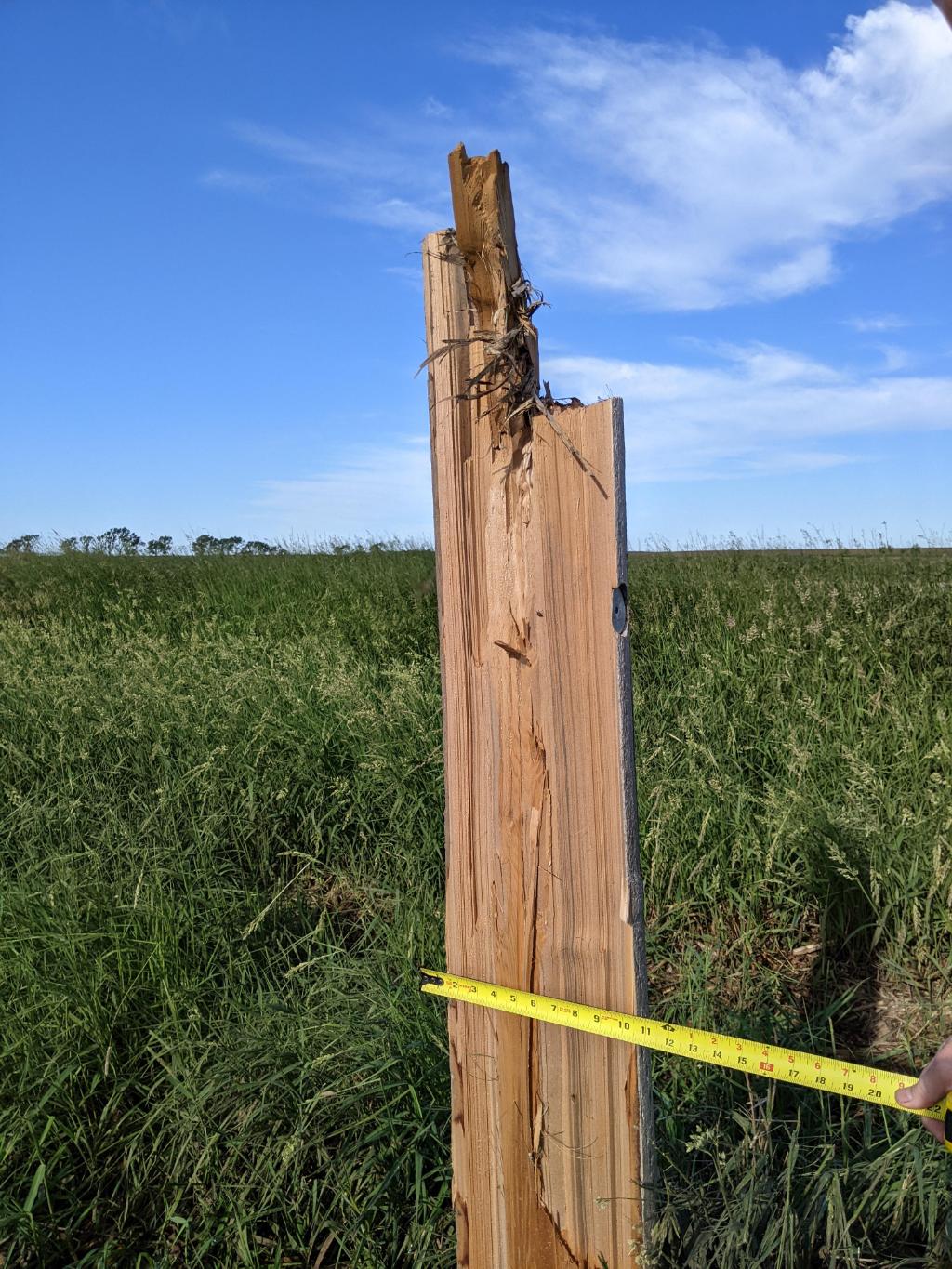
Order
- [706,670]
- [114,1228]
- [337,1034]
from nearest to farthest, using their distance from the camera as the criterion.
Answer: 1. [114,1228]
2. [337,1034]
3. [706,670]

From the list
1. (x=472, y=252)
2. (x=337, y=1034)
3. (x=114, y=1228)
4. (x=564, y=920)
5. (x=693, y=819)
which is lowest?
(x=114, y=1228)

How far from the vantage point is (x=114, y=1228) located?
7.32 feet

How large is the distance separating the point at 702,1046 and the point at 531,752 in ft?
1.90

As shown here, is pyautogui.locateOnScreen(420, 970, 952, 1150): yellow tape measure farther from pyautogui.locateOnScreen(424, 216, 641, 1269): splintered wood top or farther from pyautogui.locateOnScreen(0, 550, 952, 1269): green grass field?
pyautogui.locateOnScreen(0, 550, 952, 1269): green grass field

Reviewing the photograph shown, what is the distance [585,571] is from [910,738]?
Answer: 3189 mm

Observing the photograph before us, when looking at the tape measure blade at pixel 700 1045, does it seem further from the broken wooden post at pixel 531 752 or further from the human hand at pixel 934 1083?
the human hand at pixel 934 1083

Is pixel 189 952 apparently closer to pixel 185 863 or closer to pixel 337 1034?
pixel 185 863

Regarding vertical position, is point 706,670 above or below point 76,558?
below

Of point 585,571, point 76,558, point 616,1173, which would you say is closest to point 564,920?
point 616,1173

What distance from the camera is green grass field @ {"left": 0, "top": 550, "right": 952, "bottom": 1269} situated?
6.86ft

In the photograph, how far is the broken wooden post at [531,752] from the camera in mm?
1521

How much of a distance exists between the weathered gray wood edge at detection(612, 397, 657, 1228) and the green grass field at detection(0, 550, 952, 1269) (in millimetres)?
74

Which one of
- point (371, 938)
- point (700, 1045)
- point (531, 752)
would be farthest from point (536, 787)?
point (371, 938)

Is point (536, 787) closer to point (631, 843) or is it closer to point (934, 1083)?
point (631, 843)
